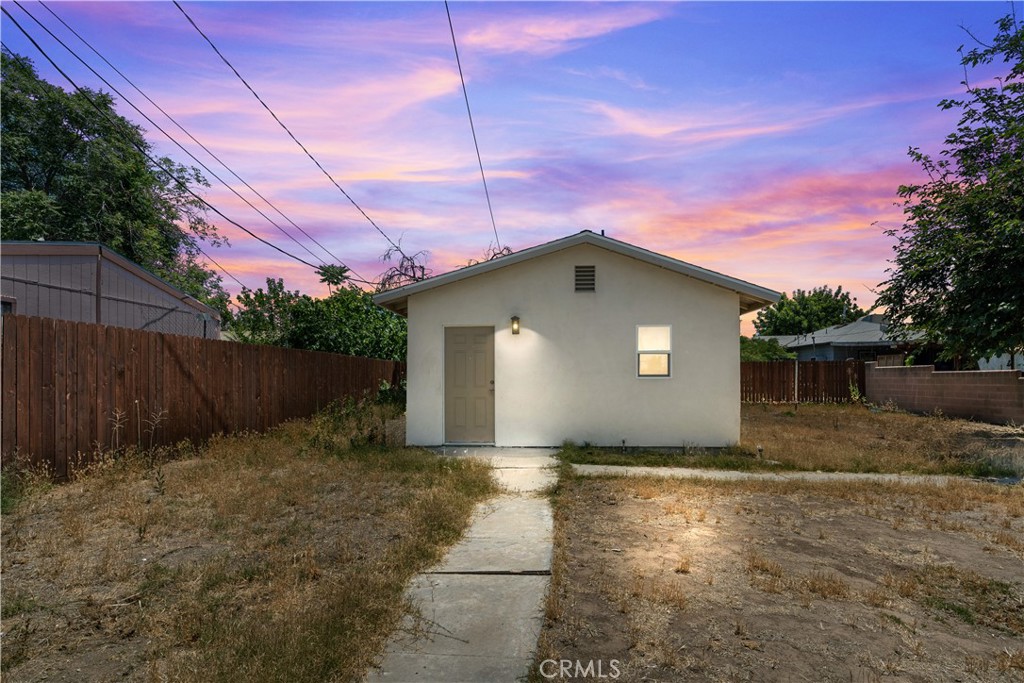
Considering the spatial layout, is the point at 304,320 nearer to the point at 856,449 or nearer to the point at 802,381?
the point at 856,449

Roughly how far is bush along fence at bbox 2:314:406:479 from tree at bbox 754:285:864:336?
6153 centimetres

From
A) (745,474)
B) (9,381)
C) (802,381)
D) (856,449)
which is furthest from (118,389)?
(802,381)

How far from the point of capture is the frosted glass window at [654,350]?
11.7 meters

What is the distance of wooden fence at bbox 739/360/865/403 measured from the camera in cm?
2445

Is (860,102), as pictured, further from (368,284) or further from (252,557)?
(368,284)

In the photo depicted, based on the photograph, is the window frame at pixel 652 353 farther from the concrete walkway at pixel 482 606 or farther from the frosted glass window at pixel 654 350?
the concrete walkway at pixel 482 606

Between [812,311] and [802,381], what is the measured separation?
148ft

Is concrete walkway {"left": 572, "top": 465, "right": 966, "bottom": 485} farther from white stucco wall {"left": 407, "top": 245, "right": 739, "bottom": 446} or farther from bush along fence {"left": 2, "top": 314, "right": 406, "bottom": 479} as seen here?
bush along fence {"left": 2, "top": 314, "right": 406, "bottom": 479}

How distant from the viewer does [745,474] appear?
377 inches

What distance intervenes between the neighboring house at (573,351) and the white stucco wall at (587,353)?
19 mm

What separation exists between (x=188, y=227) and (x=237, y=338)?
51.3 ft

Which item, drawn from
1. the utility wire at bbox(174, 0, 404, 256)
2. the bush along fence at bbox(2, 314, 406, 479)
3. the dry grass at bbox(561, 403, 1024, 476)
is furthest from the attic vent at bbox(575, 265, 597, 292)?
the utility wire at bbox(174, 0, 404, 256)

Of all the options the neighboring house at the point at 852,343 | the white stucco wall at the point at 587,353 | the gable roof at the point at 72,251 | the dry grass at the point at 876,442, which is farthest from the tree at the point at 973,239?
the gable roof at the point at 72,251

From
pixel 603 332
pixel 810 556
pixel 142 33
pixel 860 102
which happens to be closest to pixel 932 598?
pixel 810 556
